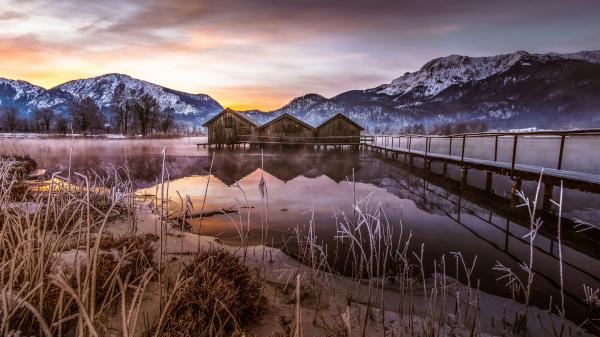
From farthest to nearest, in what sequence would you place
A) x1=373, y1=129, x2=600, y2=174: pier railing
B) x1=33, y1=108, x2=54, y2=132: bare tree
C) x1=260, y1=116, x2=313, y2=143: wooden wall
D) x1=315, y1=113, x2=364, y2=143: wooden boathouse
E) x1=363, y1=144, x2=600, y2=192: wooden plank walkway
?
x1=33, y1=108, x2=54, y2=132: bare tree, x1=260, y1=116, x2=313, y2=143: wooden wall, x1=315, y1=113, x2=364, y2=143: wooden boathouse, x1=373, y1=129, x2=600, y2=174: pier railing, x1=363, y1=144, x2=600, y2=192: wooden plank walkway

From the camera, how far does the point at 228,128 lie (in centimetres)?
4884

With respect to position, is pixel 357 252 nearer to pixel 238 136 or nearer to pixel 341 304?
pixel 341 304

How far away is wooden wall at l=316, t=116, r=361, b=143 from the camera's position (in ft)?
153

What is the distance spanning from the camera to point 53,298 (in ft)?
11.5

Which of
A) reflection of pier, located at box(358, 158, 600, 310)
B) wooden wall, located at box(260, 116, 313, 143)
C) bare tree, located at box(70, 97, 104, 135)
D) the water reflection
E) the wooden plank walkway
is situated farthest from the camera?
bare tree, located at box(70, 97, 104, 135)

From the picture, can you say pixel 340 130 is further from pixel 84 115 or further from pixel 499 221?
pixel 84 115

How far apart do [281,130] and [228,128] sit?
8311 mm

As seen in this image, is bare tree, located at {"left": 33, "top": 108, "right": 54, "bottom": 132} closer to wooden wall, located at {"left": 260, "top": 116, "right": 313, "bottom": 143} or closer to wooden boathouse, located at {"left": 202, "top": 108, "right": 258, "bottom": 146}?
wooden boathouse, located at {"left": 202, "top": 108, "right": 258, "bottom": 146}

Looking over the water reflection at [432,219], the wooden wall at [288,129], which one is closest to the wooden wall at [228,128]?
the wooden wall at [288,129]

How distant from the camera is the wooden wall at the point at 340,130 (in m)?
46.6

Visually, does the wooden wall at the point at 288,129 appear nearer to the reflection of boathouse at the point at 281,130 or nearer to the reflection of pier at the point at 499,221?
the reflection of boathouse at the point at 281,130

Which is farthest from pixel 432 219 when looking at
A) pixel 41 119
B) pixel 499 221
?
pixel 41 119

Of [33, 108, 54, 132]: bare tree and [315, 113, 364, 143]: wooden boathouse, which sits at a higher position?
[33, 108, 54, 132]: bare tree

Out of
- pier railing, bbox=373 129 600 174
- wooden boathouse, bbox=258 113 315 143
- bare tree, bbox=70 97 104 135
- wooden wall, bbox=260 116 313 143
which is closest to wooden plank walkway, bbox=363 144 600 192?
pier railing, bbox=373 129 600 174
